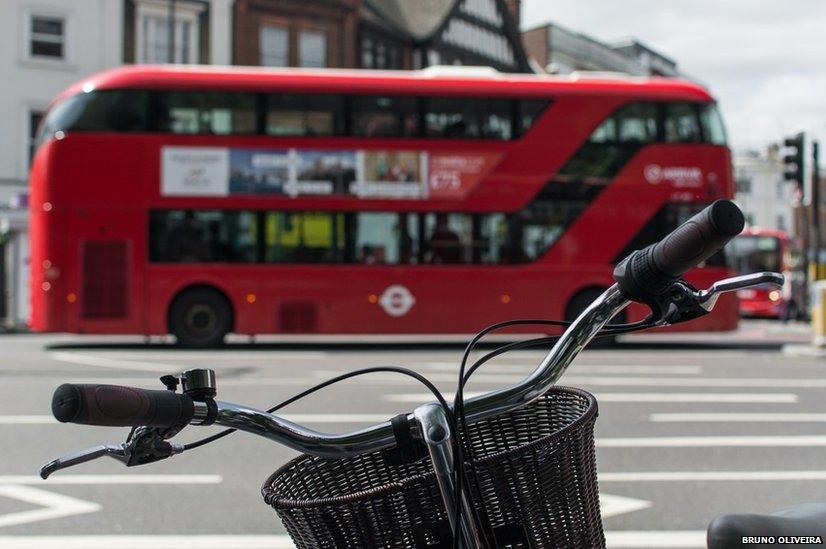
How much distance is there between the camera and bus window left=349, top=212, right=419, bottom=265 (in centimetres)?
1505

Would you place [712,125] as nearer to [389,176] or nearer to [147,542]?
[389,176]

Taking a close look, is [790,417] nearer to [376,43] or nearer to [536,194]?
[536,194]

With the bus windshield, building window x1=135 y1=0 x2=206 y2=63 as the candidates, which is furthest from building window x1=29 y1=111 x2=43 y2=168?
the bus windshield

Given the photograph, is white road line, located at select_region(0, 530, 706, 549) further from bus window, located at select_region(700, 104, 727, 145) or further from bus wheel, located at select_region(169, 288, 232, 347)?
bus window, located at select_region(700, 104, 727, 145)

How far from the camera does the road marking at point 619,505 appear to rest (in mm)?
5395

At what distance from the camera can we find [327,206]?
15.0 metres

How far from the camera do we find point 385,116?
15.1 m

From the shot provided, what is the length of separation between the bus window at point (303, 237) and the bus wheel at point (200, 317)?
1.06 metres

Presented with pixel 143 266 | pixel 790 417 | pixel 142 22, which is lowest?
pixel 790 417

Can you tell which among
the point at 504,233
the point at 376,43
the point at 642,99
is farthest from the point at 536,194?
the point at 376,43

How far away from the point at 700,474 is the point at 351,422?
295cm

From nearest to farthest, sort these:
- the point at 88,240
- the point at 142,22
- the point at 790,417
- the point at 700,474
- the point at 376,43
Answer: the point at 700,474
the point at 790,417
the point at 88,240
the point at 142,22
the point at 376,43

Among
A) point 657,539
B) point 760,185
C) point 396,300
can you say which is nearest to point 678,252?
point 657,539

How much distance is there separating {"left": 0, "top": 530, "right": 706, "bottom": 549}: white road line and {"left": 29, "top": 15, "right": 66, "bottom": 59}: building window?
25.0 m
